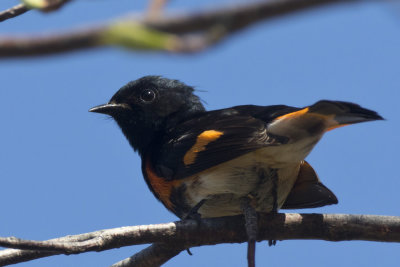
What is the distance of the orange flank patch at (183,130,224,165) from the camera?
3.73 meters

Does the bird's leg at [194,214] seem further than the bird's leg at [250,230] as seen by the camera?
Yes

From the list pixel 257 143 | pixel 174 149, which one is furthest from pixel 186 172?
pixel 257 143

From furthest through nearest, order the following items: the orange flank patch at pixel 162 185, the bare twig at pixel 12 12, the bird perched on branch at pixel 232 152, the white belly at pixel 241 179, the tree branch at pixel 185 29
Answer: the orange flank patch at pixel 162 185
the white belly at pixel 241 179
the bird perched on branch at pixel 232 152
the bare twig at pixel 12 12
the tree branch at pixel 185 29

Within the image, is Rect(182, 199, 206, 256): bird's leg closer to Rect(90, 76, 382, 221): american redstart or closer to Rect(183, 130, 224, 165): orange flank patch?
Rect(90, 76, 382, 221): american redstart

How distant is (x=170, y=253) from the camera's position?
316 cm

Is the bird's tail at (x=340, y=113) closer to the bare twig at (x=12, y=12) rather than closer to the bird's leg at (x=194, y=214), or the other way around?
the bird's leg at (x=194, y=214)

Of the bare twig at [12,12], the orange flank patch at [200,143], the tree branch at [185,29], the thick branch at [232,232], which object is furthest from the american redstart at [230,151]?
→ the tree branch at [185,29]

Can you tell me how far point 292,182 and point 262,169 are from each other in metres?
0.52

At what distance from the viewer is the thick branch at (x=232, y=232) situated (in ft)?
8.97

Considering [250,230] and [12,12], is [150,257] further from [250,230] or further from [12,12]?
[12,12]

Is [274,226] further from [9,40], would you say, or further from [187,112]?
[9,40]

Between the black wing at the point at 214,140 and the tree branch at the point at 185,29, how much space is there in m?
2.80

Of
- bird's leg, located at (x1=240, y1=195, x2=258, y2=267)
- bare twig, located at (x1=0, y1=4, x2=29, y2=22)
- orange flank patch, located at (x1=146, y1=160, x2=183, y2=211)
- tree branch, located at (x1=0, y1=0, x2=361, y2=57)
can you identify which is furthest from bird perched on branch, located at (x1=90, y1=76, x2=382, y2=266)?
tree branch, located at (x1=0, y1=0, x2=361, y2=57)

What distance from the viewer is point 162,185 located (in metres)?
4.05
